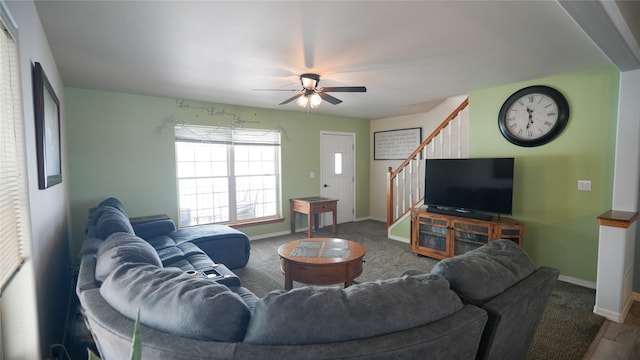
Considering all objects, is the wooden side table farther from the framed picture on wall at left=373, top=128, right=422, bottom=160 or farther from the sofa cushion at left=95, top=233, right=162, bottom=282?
the sofa cushion at left=95, top=233, right=162, bottom=282

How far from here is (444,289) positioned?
113 centimetres

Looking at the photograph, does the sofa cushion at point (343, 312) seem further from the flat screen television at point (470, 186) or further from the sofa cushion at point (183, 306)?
the flat screen television at point (470, 186)

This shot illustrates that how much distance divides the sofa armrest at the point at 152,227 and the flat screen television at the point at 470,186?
3.46m

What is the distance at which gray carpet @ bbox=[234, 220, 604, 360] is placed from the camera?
7.39 ft

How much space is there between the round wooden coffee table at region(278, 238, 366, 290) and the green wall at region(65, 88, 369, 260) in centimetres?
245

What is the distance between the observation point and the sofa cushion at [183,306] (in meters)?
0.97

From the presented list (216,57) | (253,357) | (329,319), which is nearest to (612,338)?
(329,319)

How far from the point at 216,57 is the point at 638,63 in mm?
3671

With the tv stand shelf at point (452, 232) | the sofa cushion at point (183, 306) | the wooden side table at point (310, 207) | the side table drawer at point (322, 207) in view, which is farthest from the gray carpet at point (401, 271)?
the sofa cushion at point (183, 306)

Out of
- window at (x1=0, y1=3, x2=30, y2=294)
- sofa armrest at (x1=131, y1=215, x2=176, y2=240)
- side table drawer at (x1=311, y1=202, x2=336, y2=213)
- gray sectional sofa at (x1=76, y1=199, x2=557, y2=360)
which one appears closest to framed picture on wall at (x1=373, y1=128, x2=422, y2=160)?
side table drawer at (x1=311, y1=202, x2=336, y2=213)

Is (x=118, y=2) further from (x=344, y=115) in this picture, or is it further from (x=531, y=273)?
(x=344, y=115)

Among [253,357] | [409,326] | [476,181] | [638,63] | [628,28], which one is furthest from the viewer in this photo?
[476,181]

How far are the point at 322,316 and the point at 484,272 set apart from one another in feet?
2.45

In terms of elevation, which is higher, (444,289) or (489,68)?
(489,68)
